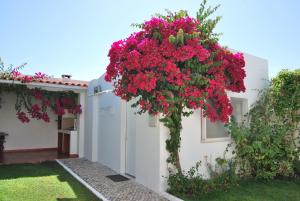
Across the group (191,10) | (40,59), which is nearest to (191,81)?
(191,10)

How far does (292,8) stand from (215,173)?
825 cm

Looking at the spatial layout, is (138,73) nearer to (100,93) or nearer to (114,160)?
(114,160)

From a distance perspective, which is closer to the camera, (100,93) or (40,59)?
(100,93)

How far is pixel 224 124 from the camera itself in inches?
403

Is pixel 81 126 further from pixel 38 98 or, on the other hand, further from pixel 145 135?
pixel 145 135

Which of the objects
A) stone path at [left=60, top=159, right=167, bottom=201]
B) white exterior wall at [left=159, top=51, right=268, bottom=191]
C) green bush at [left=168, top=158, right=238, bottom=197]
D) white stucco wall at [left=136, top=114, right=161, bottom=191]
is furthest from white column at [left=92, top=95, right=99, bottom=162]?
green bush at [left=168, top=158, right=238, bottom=197]

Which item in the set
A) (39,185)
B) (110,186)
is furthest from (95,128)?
(110,186)

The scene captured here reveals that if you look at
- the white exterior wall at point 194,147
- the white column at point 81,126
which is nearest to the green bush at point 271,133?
the white exterior wall at point 194,147

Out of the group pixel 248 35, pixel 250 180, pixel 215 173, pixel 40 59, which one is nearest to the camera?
pixel 215 173

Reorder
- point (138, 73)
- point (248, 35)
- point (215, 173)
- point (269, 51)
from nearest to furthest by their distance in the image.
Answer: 1. point (138, 73)
2. point (215, 173)
3. point (248, 35)
4. point (269, 51)

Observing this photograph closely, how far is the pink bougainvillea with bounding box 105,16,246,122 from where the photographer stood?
6395 mm

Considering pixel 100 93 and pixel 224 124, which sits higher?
pixel 100 93

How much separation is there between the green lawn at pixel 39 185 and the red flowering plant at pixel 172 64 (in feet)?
12.4

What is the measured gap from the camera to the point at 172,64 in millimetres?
6359
